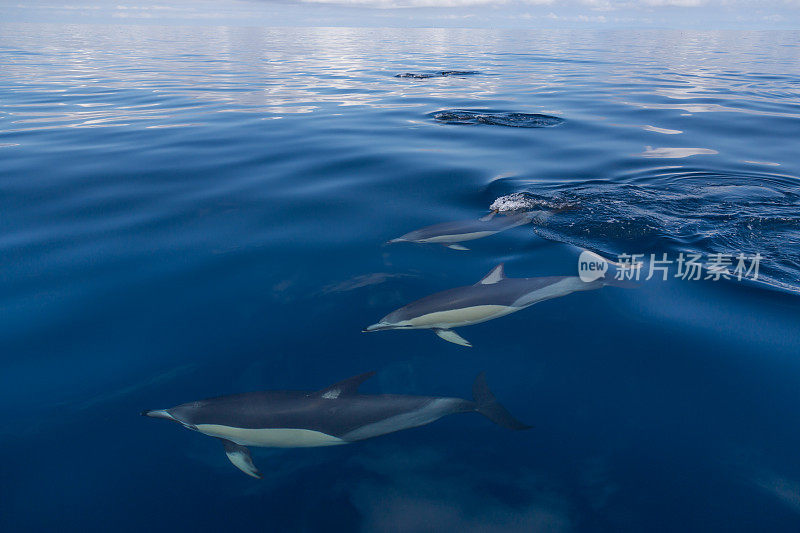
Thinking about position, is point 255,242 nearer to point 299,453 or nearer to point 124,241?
point 124,241

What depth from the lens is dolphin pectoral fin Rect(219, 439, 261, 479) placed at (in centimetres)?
383

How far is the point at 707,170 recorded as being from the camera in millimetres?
11008

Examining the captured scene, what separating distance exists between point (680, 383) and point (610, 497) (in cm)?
166

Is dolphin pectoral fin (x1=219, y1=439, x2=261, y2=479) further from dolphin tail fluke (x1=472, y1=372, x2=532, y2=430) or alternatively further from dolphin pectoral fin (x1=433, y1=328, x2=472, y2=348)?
dolphin pectoral fin (x1=433, y1=328, x2=472, y2=348)

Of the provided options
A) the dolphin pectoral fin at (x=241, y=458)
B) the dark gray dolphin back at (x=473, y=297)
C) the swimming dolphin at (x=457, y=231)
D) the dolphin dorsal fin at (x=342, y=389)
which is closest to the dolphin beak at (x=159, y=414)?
the dolphin pectoral fin at (x=241, y=458)

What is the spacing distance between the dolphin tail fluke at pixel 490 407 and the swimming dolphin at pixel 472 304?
2.50 ft

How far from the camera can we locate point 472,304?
220 inches

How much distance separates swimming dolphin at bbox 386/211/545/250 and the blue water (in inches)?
12.1

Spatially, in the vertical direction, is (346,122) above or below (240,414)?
above

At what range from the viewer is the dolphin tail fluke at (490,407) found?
13.8ft

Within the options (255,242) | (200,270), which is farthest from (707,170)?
(200,270)

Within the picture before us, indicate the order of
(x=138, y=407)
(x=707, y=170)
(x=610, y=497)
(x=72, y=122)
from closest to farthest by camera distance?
(x=610, y=497) < (x=138, y=407) < (x=707, y=170) < (x=72, y=122)

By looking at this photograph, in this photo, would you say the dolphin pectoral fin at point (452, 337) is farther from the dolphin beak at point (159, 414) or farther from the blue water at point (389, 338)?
the dolphin beak at point (159, 414)

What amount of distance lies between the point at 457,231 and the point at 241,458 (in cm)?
476
